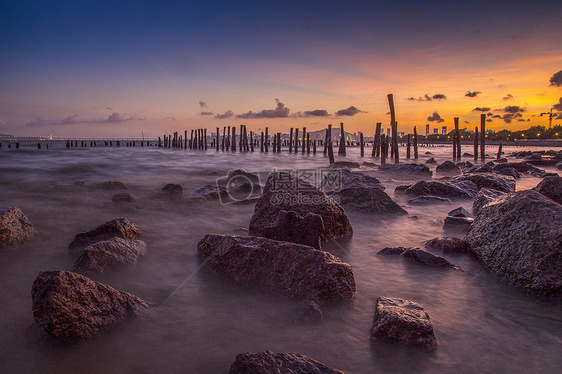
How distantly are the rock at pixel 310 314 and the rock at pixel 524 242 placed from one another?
1.96 m

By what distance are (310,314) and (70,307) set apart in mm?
1703

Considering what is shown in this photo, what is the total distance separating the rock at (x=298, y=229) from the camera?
3.79m

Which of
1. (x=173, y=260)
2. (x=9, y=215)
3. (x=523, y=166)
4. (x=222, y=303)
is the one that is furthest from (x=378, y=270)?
(x=523, y=166)

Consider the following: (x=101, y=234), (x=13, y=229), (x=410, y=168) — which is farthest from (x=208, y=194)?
(x=410, y=168)

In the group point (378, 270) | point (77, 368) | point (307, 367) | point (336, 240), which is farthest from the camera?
point (336, 240)

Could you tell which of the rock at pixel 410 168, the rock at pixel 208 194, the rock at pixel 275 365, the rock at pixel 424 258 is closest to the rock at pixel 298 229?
the rock at pixel 424 258

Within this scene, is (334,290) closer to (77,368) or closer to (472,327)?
(472,327)

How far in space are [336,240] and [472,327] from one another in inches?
90.1

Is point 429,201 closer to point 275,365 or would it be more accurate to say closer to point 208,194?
point 208,194

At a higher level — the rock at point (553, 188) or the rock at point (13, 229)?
the rock at point (553, 188)

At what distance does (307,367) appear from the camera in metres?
1.75

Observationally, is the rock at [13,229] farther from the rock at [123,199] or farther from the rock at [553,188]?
the rock at [553,188]

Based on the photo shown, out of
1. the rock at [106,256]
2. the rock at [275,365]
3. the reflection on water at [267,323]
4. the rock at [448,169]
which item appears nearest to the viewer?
the rock at [275,365]

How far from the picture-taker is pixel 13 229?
3.91 m
